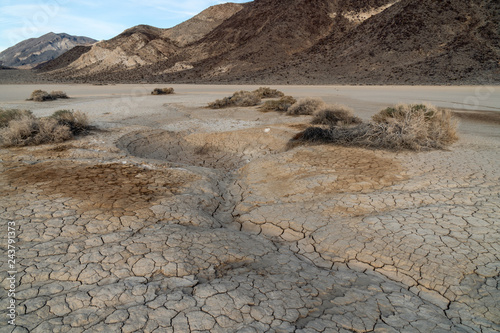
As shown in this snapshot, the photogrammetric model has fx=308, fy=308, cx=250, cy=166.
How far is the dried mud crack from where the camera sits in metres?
2.07

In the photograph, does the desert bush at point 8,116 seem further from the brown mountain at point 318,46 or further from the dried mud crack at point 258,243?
the brown mountain at point 318,46

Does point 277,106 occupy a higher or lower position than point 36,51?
lower

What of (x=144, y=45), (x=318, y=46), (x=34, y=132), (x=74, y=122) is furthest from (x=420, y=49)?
(x=144, y=45)

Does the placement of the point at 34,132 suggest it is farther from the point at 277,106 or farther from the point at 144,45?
the point at 144,45

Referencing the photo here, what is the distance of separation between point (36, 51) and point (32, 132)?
452 feet

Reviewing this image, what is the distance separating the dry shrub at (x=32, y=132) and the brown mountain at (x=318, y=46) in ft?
79.0

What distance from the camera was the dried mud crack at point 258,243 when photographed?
2.07 meters

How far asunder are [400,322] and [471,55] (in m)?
29.4

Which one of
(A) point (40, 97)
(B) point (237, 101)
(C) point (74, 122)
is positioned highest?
(A) point (40, 97)

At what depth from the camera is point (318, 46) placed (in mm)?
36688

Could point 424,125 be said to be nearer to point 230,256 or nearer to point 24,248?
point 230,256

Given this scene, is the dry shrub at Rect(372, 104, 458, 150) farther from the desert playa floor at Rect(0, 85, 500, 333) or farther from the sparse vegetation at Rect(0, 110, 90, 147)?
the sparse vegetation at Rect(0, 110, 90, 147)

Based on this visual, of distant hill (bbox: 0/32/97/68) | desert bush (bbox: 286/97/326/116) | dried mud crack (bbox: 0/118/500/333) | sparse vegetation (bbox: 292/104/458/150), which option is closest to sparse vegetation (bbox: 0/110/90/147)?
dried mud crack (bbox: 0/118/500/333)

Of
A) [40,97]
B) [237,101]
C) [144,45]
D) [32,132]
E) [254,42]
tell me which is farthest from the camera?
[144,45]
